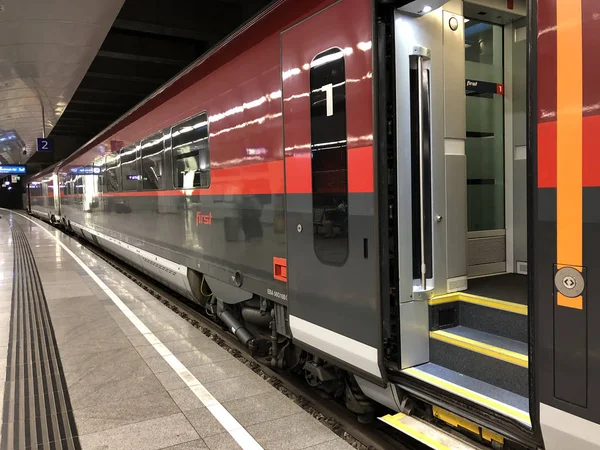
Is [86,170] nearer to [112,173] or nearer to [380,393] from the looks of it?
[112,173]

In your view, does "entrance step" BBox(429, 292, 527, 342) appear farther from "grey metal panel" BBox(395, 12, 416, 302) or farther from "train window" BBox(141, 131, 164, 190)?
"train window" BBox(141, 131, 164, 190)

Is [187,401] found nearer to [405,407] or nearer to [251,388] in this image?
[251,388]

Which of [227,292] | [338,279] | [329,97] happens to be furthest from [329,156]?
[227,292]

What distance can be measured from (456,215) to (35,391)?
11.5 feet

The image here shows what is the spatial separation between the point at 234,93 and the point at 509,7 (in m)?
2.30

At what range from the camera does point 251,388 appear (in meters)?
4.01

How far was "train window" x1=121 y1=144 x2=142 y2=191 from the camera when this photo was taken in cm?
820

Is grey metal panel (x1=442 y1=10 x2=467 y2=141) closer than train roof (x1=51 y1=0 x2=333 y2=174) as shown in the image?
Yes

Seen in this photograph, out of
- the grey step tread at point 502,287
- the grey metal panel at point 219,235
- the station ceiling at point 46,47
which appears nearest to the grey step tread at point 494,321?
the grey step tread at point 502,287

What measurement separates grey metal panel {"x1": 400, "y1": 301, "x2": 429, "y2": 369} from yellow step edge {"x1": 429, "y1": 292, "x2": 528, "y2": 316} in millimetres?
106

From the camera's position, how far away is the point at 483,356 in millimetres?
2619

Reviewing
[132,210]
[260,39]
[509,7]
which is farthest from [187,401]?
[132,210]

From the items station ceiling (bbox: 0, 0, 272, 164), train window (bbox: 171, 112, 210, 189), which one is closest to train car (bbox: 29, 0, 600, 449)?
train window (bbox: 171, 112, 210, 189)

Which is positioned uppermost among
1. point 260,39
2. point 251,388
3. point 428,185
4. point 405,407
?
point 260,39
